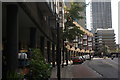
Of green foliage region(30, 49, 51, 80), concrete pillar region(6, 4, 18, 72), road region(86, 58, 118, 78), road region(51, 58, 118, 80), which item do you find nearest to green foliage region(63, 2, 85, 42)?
road region(51, 58, 118, 80)

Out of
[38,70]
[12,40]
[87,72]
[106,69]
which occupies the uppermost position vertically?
[12,40]

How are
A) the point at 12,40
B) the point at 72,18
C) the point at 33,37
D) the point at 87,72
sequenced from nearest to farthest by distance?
1. the point at 12,40
2. the point at 33,37
3. the point at 87,72
4. the point at 72,18

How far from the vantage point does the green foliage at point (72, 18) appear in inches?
1267

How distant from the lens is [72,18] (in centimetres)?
3309

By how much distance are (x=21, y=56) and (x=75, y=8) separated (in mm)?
15132

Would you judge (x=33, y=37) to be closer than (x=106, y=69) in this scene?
Yes

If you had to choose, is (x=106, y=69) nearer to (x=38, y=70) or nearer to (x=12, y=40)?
(x=38, y=70)

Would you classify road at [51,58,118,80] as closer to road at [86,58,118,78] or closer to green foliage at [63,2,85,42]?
road at [86,58,118,78]

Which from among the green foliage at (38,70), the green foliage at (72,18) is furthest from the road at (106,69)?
the green foliage at (38,70)

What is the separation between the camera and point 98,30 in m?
182

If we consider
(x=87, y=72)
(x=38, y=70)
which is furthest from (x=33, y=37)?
(x=38, y=70)

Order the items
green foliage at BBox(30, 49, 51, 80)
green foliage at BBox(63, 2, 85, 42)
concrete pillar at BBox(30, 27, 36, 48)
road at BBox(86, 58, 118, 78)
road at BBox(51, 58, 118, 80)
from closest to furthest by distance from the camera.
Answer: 1. green foliage at BBox(30, 49, 51, 80)
2. concrete pillar at BBox(30, 27, 36, 48)
3. road at BBox(51, 58, 118, 80)
4. road at BBox(86, 58, 118, 78)
5. green foliage at BBox(63, 2, 85, 42)

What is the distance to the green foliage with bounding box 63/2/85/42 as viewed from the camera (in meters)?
32.2

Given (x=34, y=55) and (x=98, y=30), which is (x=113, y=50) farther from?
(x=34, y=55)
